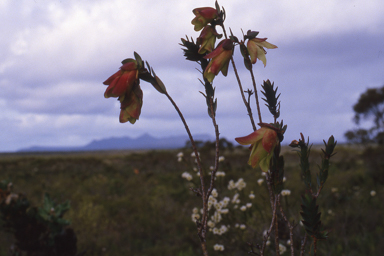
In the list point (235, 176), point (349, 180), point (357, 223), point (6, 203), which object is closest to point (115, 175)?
point (235, 176)

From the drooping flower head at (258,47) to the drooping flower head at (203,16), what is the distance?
0.13 metres

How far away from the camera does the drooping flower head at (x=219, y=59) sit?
2.83 ft

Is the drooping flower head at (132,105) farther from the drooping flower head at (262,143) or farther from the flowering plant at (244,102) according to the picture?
the drooping flower head at (262,143)

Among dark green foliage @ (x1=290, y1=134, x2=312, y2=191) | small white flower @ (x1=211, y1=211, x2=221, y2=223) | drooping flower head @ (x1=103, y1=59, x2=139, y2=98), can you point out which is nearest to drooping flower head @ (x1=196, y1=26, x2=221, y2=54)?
drooping flower head @ (x1=103, y1=59, x2=139, y2=98)

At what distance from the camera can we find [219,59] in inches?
34.1

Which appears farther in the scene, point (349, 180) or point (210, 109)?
point (349, 180)

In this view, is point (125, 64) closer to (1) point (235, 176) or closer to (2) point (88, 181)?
(1) point (235, 176)

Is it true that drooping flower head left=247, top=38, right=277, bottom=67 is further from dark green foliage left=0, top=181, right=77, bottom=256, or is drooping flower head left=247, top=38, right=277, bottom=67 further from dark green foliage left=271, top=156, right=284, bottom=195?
dark green foliage left=0, top=181, right=77, bottom=256

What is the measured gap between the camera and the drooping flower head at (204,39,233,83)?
0.86 meters

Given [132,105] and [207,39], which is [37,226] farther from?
[207,39]

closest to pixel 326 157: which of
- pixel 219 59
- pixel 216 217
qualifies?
pixel 219 59

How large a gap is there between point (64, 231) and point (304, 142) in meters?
2.37

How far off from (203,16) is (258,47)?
0.19 metres

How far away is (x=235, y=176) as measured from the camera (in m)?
7.86
